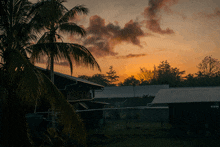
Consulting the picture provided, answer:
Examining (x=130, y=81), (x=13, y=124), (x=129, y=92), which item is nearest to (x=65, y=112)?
(x=13, y=124)

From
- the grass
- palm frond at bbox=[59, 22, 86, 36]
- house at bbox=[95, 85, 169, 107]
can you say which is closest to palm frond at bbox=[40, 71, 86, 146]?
the grass

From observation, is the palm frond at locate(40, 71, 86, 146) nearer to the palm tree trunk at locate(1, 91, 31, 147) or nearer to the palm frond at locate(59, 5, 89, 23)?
the palm tree trunk at locate(1, 91, 31, 147)

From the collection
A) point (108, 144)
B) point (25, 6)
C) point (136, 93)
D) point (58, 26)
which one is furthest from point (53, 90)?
point (136, 93)

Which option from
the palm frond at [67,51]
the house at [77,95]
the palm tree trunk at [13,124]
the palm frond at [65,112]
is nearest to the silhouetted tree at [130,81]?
the house at [77,95]

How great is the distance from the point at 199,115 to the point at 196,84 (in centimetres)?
4028

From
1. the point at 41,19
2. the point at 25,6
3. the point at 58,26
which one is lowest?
the point at 41,19

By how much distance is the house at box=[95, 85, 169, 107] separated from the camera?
137ft

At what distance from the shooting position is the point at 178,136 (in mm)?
15992

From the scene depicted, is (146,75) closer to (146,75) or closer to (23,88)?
(146,75)

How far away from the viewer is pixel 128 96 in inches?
1740

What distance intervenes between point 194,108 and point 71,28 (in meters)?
12.4

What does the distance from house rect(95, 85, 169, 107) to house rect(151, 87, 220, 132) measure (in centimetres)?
2104

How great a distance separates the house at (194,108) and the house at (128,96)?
69.0 feet

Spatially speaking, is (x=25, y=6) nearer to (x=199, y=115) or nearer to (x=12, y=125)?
(x=12, y=125)
